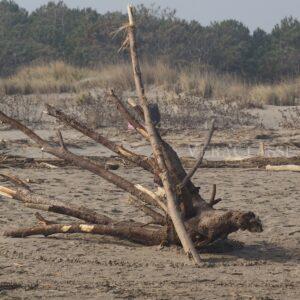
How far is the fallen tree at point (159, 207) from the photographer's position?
16.7 ft

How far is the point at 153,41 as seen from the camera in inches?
1293

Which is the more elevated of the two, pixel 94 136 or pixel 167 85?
pixel 94 136

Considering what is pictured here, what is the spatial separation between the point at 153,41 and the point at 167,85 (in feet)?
46.4

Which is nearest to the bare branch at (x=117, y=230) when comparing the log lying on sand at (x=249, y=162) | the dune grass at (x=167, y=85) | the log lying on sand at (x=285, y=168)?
the log lying on sand at (x=285, y=168)

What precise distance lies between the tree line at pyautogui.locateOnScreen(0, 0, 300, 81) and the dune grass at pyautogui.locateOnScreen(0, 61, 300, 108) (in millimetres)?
8711

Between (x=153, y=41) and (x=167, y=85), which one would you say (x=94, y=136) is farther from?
(x=153, y=41)

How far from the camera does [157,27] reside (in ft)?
109

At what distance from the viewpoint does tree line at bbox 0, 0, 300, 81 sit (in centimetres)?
3142

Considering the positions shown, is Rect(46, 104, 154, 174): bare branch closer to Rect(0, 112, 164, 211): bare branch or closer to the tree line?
Rect(0, 112, 164, 211): bare branch

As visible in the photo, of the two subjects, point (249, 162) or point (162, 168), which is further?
point (249, 162)

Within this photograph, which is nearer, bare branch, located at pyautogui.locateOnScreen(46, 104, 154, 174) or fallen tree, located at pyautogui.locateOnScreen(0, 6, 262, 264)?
fallen tree, located at pyautogui.locateOnScreen(0, 6, 262, 264)

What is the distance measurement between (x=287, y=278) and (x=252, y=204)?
2.63m

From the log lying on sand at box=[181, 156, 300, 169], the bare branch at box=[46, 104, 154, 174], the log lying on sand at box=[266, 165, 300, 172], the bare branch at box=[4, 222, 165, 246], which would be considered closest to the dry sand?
the bare branch at box=[4, 222, 165, 246]

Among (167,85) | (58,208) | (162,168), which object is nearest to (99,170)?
(58,208)
